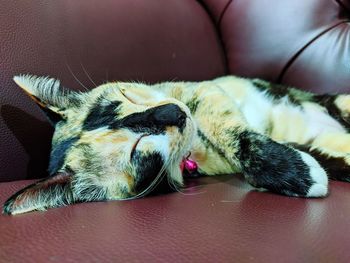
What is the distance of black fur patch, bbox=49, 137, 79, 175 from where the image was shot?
0.96m

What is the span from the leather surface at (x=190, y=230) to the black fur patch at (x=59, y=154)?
0.45 ft

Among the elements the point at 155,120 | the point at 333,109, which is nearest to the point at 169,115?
the point at 155,120

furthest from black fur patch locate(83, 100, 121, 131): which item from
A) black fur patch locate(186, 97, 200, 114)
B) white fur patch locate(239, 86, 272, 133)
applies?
white fur patch locate(239, 86, 272, 133)

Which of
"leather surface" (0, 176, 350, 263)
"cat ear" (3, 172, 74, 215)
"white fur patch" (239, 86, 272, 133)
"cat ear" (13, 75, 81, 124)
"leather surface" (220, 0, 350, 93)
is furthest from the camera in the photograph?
"leather surface" (220, 0, 350, 93)

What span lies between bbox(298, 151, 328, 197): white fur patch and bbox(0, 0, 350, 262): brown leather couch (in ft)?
0.06

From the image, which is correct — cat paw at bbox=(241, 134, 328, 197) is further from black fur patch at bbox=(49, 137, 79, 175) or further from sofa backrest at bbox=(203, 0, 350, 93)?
sofa backrest at bbox=(203, 0, 350, 93)

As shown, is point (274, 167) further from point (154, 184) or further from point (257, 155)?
point (154, 184)

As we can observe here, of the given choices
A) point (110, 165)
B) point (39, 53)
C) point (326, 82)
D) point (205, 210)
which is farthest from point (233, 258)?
point (326, 82)

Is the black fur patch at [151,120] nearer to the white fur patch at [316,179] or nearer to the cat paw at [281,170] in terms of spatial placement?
the cat paw at [281,170]

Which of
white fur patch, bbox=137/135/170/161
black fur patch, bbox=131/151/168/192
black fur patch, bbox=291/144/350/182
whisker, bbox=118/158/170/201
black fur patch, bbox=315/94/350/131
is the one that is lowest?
Answer: black fur patch, bbox=315/94/350/131

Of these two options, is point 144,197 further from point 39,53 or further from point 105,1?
point 105,1

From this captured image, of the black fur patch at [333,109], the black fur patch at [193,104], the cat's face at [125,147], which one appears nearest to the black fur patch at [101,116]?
the cat's face at [125,147]

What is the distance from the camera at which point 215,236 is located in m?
0.64

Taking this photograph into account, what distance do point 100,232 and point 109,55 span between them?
69 cm
